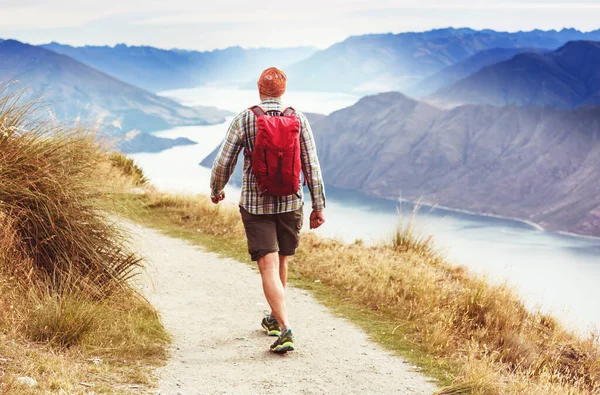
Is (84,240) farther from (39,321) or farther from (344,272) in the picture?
(344,272)

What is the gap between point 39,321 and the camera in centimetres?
435

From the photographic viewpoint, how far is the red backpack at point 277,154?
168 inches

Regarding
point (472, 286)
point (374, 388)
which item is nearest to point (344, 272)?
point (472, 286)

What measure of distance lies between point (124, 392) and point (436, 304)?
378 cm

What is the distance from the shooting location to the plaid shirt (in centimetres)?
445

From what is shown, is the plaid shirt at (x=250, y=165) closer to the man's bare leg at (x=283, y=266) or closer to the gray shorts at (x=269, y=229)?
the gray shorts at (x=269, y=229)

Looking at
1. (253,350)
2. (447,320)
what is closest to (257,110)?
(253,350)

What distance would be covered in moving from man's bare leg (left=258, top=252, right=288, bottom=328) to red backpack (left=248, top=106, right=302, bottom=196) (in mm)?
558

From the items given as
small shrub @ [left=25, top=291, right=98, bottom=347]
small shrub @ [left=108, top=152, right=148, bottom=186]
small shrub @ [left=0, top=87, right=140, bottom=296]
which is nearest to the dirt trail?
small shrub @ [left=0, top=87, right=140, bottom=296]

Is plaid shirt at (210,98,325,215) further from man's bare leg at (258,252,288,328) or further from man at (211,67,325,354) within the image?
man's bare leg at (258,252,288,328)

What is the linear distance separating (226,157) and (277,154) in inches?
17.4

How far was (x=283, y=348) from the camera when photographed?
483 centimetres

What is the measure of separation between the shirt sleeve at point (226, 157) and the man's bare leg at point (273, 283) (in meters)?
0.63

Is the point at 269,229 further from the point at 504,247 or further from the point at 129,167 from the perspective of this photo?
the point at 504,247
